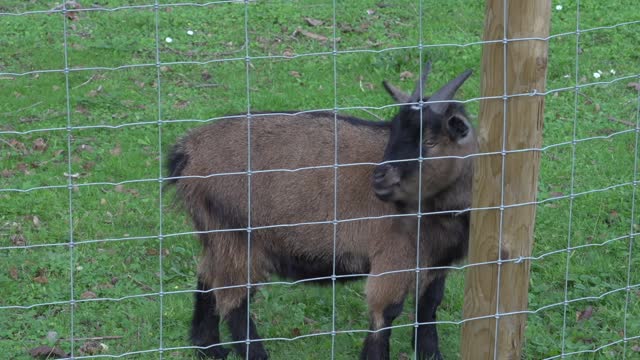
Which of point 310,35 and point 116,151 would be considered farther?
point 310,35

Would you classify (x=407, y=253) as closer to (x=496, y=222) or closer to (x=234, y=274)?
(x=234, y=274)

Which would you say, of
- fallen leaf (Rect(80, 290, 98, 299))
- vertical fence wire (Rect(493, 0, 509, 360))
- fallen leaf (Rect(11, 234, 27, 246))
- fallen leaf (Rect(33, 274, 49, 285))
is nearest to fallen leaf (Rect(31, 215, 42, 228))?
fallen leaf (Rect(11, 234, 27, 246))

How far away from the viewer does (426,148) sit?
497 cm

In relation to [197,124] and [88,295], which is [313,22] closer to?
[197,124]

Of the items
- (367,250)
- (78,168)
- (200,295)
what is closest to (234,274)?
(200,295)

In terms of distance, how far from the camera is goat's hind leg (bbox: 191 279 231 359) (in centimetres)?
545

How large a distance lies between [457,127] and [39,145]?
12.5 ft

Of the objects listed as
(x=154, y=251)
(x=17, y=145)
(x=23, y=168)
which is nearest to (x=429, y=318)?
(x=154, y=251)

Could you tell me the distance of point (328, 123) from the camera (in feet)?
A: 17.8

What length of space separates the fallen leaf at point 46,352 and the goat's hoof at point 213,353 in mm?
672

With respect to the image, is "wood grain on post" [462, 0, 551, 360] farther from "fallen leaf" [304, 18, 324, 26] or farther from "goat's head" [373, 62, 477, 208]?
"fallen leaf" [304, 18, 324, 26]

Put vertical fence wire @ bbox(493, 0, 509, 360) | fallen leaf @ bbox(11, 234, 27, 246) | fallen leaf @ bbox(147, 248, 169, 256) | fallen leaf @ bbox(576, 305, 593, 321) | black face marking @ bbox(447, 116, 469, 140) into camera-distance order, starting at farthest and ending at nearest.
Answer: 1. fallen leaf @ bbox(11, 234, 27, 246)
2. fallen leaf @ bbox(147, 248, 169, 256)
3. fallen leaf @ bbox(576, 305, 593, 321)
4. black face marking @ bbox(447, 116, 469, 140)
5. vertical fence wire @ bbox(493, 0, 509, 360)

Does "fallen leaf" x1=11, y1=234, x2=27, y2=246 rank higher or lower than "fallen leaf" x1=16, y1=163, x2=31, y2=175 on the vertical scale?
lower

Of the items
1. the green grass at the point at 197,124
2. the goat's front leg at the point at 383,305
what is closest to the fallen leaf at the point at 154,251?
the green grass at the point at 197,124
